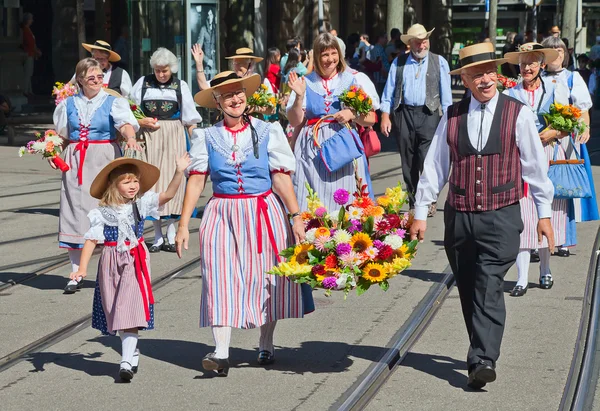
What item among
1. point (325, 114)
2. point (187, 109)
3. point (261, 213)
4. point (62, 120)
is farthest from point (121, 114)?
point (261, 213)

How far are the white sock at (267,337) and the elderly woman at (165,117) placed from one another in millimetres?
4192

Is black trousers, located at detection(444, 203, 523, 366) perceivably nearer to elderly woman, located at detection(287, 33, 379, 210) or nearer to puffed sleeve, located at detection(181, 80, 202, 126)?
elderly woman, located at detection(287, 33, 379, 210)

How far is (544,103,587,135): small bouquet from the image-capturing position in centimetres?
949

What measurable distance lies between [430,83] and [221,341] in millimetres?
6228

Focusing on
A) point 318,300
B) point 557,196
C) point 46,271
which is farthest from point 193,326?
point 557,196

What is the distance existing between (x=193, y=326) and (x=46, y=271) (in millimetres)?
2512

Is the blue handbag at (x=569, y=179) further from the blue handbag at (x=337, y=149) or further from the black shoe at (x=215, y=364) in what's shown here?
the black shoe at (x=215, y=364)

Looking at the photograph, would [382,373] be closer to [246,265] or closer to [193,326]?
[246,265]

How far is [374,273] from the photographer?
260 inches

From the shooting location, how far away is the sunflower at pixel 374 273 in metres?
6.59

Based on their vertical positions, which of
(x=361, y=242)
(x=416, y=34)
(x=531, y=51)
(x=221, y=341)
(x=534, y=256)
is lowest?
(x=534, y=256)

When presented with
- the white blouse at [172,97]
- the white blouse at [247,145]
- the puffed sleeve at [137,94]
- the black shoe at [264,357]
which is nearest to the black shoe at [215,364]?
the black shoe at [264,357]

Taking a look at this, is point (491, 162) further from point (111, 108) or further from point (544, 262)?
point (111, 108)

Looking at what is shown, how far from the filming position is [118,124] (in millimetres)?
9555
